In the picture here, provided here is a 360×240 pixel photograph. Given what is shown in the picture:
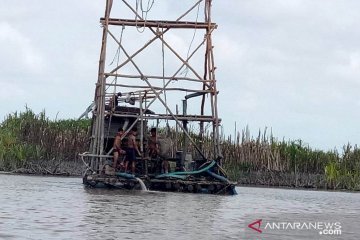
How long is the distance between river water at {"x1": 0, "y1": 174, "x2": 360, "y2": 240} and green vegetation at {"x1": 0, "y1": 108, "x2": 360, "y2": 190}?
11103 millimetres

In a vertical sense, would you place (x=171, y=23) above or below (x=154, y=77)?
above

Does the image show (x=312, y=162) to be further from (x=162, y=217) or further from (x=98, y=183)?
(x=162, y=217)

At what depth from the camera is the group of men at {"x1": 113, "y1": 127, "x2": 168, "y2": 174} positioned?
69.3ft

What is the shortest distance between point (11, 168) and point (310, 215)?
1833cm

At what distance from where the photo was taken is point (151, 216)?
1327 centimetres

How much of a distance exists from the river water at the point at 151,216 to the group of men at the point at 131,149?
1.81m

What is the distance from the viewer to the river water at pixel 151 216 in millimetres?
10703

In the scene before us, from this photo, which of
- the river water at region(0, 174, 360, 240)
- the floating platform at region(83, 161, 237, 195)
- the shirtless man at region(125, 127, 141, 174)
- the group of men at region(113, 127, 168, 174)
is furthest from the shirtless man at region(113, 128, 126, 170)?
the river water at region(0, 174, 360, 240)

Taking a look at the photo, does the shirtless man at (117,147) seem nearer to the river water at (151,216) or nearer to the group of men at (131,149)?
the group of men at (131,149)

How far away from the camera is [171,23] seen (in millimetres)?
21750

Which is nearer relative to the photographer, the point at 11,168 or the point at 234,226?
the point at 234,226

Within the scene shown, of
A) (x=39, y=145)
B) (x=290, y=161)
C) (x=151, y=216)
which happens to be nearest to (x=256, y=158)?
(x=290, y=161)

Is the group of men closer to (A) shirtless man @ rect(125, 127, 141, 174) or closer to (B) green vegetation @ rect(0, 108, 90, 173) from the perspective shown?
(A) shirtless man @ rect(125, 127, 141, 174)

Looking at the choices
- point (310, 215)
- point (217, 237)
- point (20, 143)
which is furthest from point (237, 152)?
point (217, 237)
